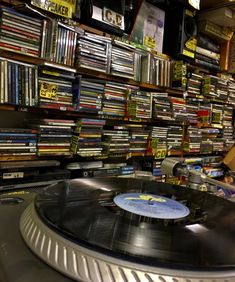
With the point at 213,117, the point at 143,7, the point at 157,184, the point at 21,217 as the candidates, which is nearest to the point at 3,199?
the point at 21,217

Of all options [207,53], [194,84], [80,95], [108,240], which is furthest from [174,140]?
[108,240]

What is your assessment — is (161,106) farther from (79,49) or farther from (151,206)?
(151,206)

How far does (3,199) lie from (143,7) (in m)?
1.71

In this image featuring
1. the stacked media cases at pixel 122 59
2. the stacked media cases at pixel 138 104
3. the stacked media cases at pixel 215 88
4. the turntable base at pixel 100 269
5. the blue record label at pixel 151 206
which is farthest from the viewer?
the stacked media cases at pixel 215 88

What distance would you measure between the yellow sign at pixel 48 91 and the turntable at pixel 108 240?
770 mm

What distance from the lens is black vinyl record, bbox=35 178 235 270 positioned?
1.40 feet

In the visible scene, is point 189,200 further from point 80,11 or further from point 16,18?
point 80,11

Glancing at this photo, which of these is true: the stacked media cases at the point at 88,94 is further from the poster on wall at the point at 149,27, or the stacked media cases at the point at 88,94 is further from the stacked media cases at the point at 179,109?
the stacked media cases at the point at 179,109

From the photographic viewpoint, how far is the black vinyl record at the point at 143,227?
1.40 ft

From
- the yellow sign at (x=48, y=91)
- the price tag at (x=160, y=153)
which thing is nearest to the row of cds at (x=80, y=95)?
the yellow sign at (x=48, y=91)

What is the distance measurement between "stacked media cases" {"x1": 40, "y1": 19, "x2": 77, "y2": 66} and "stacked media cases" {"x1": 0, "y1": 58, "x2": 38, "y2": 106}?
12 centimetres

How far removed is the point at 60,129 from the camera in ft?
4.91

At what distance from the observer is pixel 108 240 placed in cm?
46

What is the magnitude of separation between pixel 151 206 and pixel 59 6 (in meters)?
Answer: 1.17
